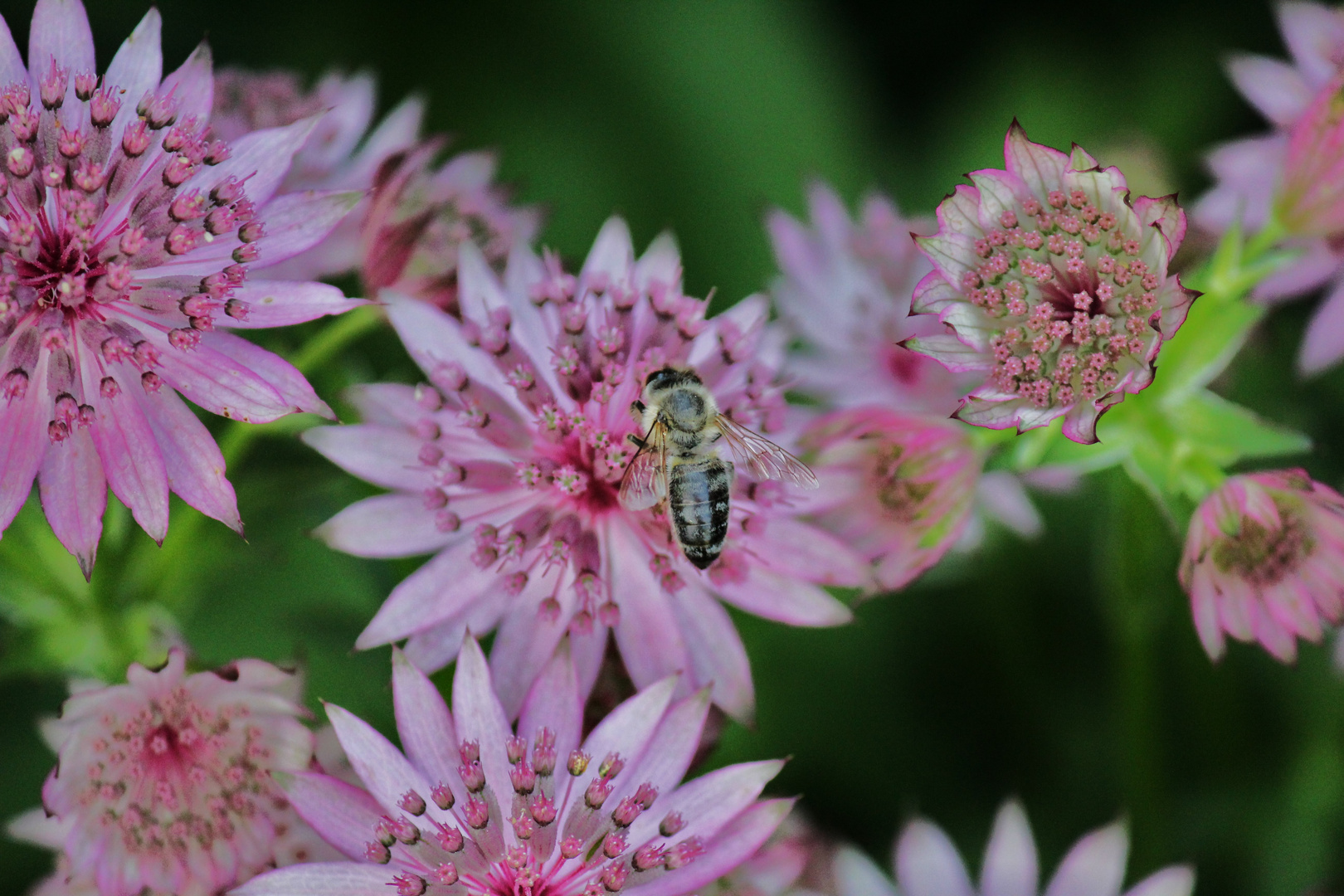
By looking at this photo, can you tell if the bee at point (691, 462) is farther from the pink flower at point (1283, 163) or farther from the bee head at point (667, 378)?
the pink flower at point (1283, 163)

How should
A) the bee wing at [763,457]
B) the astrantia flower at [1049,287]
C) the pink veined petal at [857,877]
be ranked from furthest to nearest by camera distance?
the pink veined petal at [857,877]
the bee wing at [763,457]
the astrantia flower at [1049,287]

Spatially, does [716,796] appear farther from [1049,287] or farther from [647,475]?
[1049,287]

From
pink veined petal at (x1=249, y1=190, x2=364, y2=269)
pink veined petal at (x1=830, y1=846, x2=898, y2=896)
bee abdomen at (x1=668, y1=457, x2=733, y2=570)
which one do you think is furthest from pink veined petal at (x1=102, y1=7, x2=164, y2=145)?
pink veined petal at (x1=830, y1=846, x2=898, y2=896)

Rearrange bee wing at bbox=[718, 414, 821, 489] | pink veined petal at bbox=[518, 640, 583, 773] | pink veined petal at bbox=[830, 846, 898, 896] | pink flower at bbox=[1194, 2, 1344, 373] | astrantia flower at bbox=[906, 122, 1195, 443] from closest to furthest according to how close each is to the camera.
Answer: astrantia flower at bbox=[906, 122, 1195, 443]
pink veined petal at bbox=[518, 640, 583, 773]
bee wing at bbox=[718, 414, 821, 489]
pink veined petal at bbox=[830, 846, 898, 896]
pink flower at bbox=[1194, 2, 1344, 373]

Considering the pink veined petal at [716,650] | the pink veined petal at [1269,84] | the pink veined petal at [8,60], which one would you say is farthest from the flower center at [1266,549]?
the pink veined petal at [8,60]

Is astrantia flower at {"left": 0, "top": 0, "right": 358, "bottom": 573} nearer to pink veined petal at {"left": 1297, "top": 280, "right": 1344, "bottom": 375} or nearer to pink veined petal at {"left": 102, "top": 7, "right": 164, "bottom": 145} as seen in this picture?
pink veined petal at {"left": 102, "top": 7, "right": 164, "bottom": 145}

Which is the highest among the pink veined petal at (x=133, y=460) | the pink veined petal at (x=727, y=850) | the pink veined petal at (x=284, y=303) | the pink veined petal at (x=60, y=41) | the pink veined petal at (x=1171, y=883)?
the pink veined petal at (x=60, y=41)
